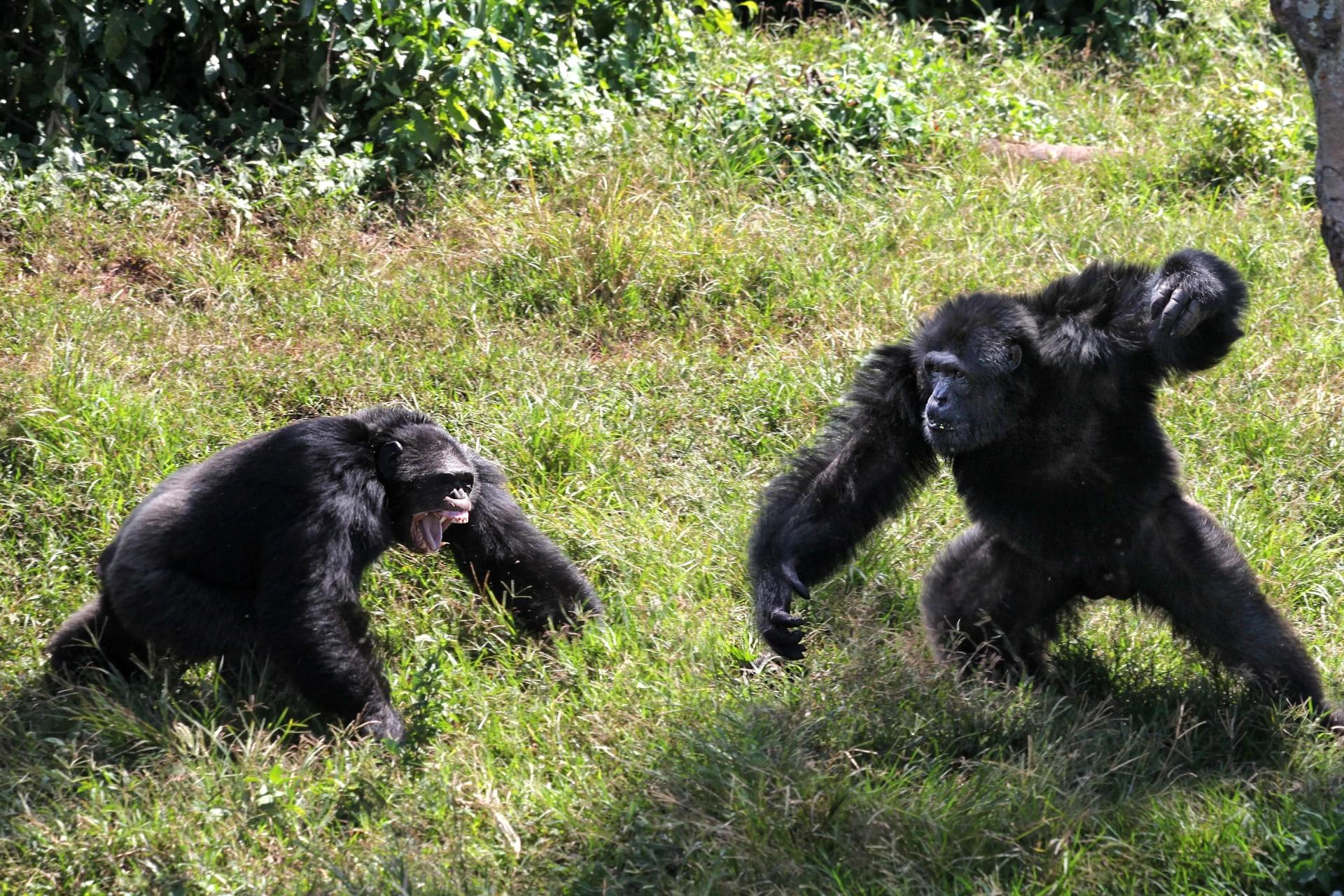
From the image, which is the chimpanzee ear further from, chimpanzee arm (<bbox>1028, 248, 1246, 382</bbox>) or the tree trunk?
the tree trunk

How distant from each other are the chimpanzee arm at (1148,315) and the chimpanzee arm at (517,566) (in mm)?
2220

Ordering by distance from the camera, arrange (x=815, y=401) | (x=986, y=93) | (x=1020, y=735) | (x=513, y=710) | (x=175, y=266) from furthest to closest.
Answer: (x=986, y=93) < (x=175, y=266) < (x=815, y=401) < (x=513, y=710) < (x=1020, y=735)

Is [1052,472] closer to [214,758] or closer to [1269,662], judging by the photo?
[1269,662]

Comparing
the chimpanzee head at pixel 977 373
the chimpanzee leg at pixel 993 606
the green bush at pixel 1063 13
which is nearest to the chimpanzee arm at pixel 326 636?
the chimpanzee leg at pixel 993 606

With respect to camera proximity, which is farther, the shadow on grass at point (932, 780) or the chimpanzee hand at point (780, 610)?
the chimpanzee hand at point (780, 610)

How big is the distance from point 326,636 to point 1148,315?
3235 mm

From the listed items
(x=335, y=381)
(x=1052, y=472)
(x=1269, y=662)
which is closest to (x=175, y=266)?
(x=335, y=381)

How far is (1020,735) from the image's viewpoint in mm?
5074

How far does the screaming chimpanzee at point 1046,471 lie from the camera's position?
5.14 metres

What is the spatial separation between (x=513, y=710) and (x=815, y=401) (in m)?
2.66

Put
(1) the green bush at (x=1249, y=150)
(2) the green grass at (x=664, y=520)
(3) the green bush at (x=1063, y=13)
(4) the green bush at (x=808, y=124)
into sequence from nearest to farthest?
(2) the green grass at (x=664, y=520)
(4) the green bush at (x=808, y=124)
(1) the green bush at (x=1249, y=150)
(3) the green bush at (x=1063, y=13)

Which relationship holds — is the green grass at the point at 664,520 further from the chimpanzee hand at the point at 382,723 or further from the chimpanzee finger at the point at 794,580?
the chimpanzee finger at the point at 794,580

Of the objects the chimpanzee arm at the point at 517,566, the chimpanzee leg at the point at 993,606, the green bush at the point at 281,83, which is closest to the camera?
the chimpanzee leg at the point at 993,606

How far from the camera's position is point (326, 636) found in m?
5.33
